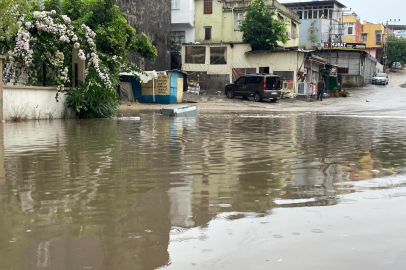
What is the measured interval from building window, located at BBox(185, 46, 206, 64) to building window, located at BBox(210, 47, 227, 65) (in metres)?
0.80

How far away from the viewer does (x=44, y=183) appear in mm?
5961

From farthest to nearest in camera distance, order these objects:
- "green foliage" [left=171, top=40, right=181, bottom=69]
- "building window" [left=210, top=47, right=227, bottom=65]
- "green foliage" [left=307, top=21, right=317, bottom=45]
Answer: "green foliage" [left=307, top=21, right=317, bottom=45], "green foliage" [left=171, top=40, right=181, bottom=69], "building window" [left=210, top=47, right=227, bottom=65]

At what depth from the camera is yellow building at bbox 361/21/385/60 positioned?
270 feet

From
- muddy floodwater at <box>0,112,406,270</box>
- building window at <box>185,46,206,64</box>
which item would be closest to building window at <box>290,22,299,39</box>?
building window at <box>185,46,206,64</box>

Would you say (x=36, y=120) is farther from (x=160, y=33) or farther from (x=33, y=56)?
(x=160, y=33)

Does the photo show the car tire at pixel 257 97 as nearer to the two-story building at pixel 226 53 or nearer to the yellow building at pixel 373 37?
the two-story building at pixel 226 53

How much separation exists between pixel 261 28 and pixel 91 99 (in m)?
26.6

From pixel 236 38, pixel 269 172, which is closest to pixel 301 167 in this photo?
pixel 269 172

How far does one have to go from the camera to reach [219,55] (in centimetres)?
4416

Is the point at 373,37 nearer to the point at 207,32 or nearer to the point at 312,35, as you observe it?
the point at 312,35

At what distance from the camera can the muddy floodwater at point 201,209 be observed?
342 cm

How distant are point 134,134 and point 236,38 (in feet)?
119

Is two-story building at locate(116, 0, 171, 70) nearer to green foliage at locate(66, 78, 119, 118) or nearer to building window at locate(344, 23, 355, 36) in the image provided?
green foliage at locate(66, 78, 119, 118)

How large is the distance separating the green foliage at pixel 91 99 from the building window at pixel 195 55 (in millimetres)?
26568
